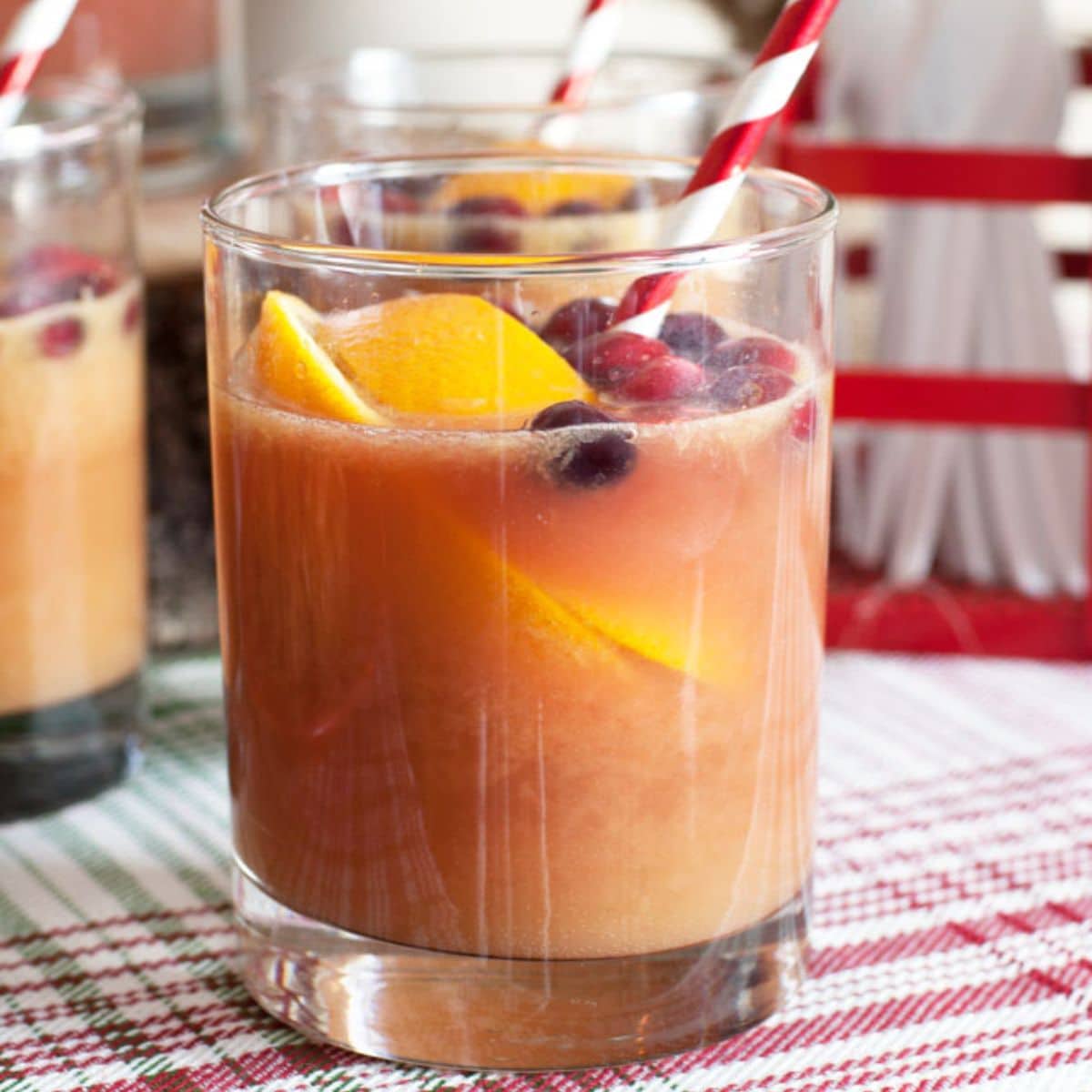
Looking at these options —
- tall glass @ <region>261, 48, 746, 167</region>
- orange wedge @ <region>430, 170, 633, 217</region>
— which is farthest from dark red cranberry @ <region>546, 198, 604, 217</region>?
tall glass @ <region>261, 48, 746, 167</region>

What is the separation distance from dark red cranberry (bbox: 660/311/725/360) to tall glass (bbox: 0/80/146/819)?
411mm

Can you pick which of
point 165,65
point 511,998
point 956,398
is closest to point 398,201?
point 511,998

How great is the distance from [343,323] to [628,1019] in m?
0.28

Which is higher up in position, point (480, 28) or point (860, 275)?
point (480, 28)

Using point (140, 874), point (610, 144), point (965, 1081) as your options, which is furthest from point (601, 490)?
point (610, 144)

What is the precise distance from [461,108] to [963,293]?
1.24 ft

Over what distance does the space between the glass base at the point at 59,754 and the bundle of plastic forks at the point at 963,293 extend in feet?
1.74

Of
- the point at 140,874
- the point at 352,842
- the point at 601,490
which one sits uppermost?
the point at 601,490

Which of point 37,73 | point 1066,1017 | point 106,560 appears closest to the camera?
point 1066,1017

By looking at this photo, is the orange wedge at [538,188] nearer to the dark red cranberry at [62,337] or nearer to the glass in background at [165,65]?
the dark red cranberry at [62,337]

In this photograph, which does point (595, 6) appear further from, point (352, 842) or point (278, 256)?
point (352, 842)

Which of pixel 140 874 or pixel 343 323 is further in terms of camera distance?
pixel 140 874

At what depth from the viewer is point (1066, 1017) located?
79 centimetres

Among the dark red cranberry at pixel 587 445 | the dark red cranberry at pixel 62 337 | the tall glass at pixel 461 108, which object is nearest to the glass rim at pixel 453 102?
the tall glass at pixel 461 108
